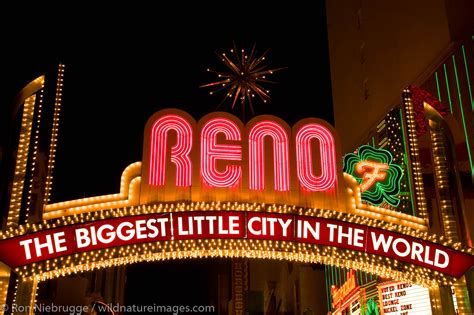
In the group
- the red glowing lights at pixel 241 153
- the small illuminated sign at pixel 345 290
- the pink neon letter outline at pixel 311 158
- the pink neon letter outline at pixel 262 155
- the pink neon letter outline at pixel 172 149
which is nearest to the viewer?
the pink neon letter outline at pixel 172 149

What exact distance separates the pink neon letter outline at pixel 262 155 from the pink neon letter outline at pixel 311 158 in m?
0.29

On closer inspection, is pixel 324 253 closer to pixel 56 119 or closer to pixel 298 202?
pixel 298 202

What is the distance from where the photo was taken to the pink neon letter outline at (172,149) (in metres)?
10.5

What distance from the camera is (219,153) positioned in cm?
1088

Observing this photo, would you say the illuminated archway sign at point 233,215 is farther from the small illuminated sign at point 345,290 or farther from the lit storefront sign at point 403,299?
the small illuminated sign at point 345,290

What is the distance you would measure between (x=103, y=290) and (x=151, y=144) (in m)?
27.5

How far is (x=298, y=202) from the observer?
35.6 feet

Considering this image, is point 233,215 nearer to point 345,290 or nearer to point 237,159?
point 237,159

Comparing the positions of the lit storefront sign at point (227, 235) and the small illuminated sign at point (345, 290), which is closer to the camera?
the lit storefront sign at point (227, 235)

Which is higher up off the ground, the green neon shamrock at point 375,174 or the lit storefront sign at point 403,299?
the green neon shamrock at point 375,174

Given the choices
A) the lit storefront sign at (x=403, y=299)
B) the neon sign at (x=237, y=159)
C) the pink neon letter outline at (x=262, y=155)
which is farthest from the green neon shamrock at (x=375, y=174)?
the lit storefront sign at (x=403, y=299)

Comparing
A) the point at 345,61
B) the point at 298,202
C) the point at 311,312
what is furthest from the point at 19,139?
the point at 311,312

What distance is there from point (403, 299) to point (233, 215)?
748cm

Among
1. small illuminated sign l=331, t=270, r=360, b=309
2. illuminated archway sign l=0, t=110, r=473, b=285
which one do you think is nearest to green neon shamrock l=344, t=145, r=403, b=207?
illuminated archway sign l=0, t=110, r=473, b=285
